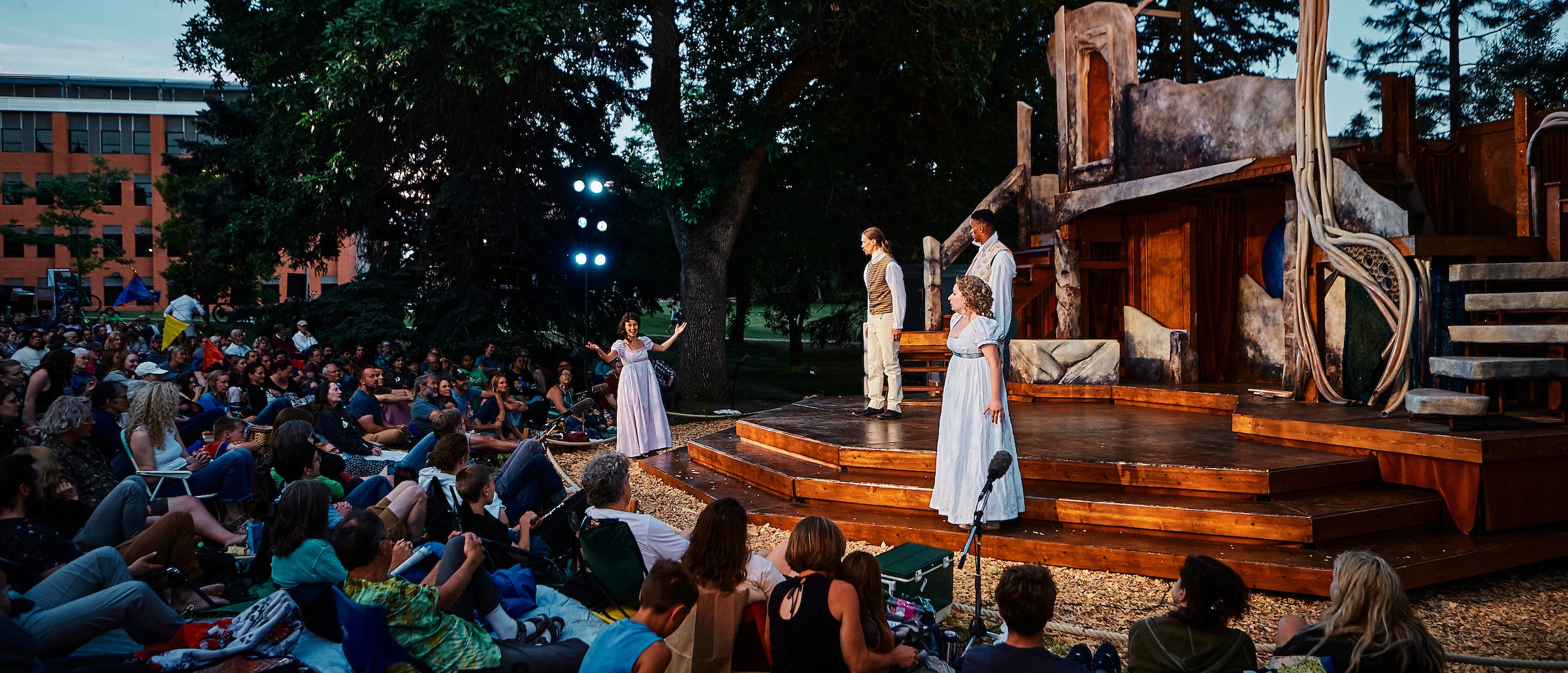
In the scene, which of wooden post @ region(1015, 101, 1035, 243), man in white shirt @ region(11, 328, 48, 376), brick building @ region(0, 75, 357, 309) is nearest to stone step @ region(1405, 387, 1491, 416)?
wooden post @ region(1015, 101, 1035, 243)

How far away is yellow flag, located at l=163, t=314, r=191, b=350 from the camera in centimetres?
1551

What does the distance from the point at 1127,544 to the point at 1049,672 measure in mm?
3121

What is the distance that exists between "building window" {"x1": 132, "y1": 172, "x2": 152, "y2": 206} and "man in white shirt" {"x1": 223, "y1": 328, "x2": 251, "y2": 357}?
45792mm

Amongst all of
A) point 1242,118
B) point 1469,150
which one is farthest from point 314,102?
point 1469,150

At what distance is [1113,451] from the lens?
696 cm

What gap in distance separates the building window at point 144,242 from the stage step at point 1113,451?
51356 millimetres

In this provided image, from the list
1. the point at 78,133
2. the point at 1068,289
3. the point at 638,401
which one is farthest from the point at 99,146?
the point at 1068,289

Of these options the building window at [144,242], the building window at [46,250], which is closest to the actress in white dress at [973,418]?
the building window at [144,242]

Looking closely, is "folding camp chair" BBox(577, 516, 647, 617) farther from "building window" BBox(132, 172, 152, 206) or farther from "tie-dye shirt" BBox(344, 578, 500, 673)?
"building window" BBox(132, 172, 152, 206)

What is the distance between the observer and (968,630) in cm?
495

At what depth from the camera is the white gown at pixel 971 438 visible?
19.5ft

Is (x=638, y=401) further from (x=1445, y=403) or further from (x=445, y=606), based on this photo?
(x=1445, y=403)

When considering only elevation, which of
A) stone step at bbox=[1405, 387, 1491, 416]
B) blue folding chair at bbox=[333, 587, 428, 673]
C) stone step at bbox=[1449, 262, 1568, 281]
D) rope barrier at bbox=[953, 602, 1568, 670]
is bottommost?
rope barrier at bbox=[953, 602, 1568, 670]

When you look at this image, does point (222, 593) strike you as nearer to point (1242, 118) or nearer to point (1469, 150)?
point (1242, 118)
